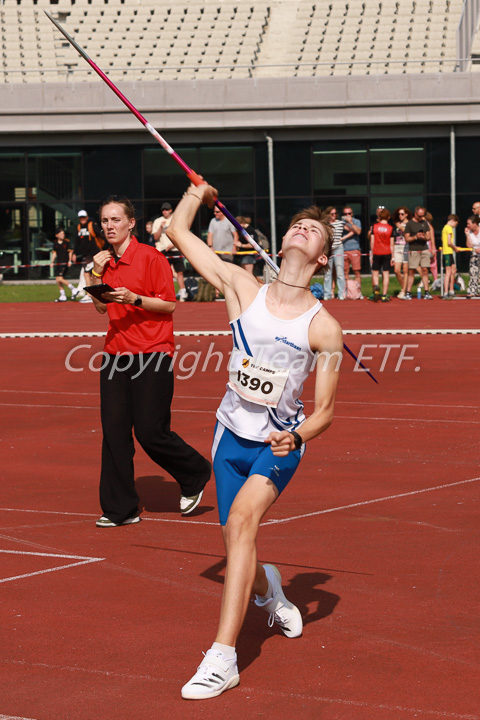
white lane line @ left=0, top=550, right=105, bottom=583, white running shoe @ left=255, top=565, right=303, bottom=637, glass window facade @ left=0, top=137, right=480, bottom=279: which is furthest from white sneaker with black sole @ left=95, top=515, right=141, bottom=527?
glass window facade @ left=0, top=137, right=480, bottom=279

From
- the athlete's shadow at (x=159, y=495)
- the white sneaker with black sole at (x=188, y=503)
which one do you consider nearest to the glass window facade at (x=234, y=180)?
the athlete's shadow at (x=159, y=495)

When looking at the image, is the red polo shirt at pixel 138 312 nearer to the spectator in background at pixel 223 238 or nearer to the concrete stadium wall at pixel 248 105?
the spectator in background at pixel 223 238

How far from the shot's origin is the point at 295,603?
5.80 metres

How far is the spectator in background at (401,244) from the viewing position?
26484 millimetres

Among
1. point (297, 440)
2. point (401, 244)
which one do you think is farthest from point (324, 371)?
point (401, 244)

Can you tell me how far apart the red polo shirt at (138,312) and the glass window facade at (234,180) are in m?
29.2

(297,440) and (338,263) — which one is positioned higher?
(297,440)

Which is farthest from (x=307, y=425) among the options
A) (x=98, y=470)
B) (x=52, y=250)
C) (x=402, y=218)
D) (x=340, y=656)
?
(x=52, y=250)

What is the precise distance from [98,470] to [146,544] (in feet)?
8.05

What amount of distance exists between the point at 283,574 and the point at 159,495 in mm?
2418

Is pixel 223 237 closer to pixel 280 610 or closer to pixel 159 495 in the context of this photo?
pixel 159 495

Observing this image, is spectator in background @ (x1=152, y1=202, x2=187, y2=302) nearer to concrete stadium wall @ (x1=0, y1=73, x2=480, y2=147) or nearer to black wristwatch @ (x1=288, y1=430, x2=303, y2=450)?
concrete stadium wall @ (x1=0, y1=73, x2=480, y2=147)

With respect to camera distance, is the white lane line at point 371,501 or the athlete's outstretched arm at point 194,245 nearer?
the athlete's outstretched arm at point 194,245

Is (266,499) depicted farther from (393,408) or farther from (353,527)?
(393,408)
